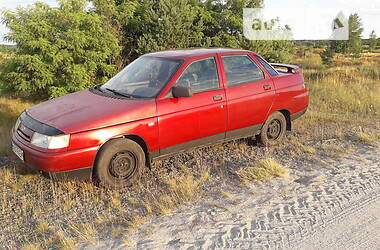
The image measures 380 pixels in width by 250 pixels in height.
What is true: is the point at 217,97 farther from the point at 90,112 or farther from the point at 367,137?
the point at 367,137

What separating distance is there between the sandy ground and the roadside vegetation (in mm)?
238

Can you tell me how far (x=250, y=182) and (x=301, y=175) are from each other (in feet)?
2.57

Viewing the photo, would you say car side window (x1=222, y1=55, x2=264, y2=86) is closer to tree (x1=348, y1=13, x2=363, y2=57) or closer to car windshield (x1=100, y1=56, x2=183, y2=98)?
car windshield (x1=100, y1=56, x2=183, y2=98)

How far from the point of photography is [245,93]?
5.11 metres

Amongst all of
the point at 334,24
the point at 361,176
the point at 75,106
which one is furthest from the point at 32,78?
the point at 334,24

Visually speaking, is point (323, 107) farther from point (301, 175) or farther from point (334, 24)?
point (334, 24)

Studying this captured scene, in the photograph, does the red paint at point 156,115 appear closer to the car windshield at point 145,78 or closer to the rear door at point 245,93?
the rear door at point 245,93

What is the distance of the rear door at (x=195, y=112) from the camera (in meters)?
4.41

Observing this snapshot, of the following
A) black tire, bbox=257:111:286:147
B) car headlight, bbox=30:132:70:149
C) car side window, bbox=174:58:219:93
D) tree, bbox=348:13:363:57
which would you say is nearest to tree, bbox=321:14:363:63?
tree, bbox=348:13:363:57

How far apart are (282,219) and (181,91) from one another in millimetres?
2009

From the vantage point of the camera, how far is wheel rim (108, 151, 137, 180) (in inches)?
163

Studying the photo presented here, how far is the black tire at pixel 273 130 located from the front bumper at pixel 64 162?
2.97m

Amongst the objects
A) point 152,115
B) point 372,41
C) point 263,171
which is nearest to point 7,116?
point 152,115

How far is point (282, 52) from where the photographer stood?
20.8 meters
